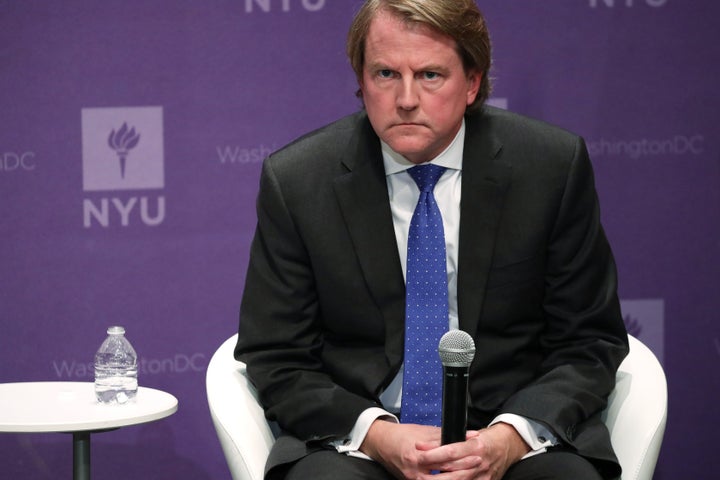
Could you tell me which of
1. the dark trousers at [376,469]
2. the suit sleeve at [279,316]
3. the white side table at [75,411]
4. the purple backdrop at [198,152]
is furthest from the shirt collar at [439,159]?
the purple backdrop at [198,152]

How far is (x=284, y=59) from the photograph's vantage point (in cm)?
365

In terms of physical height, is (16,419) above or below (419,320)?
below

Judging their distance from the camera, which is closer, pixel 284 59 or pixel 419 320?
pixel 419 320

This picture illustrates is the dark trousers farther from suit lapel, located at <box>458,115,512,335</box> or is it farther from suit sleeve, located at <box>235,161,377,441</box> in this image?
suit lapel, located at <box>458,115,512,335</box>

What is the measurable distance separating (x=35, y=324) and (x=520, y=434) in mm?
2048

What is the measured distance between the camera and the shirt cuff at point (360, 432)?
7.28ft

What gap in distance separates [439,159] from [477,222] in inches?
6.9

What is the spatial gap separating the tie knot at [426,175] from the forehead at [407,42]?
0.84 ft

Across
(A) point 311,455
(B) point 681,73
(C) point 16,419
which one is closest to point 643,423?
(A) point 311,455

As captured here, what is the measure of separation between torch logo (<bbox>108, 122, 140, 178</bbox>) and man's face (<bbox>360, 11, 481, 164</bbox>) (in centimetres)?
151

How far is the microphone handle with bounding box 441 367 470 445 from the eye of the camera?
172 centimetres

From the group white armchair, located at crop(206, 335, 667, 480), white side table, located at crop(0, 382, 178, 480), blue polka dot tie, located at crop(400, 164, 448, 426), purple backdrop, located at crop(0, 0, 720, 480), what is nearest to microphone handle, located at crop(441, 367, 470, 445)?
blue polka dot tie, located at crop(400, 164, 448, 426)

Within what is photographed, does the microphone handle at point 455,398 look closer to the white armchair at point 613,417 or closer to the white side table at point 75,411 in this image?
the white armchair at point 613,417

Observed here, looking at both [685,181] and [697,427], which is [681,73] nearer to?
[685,181]
